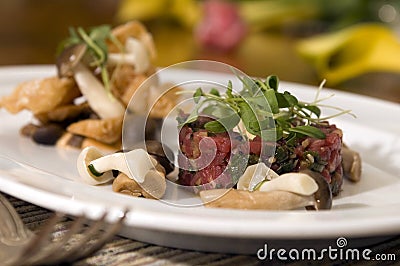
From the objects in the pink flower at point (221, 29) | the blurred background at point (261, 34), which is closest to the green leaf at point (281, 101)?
the blurred background at point (261, 34)

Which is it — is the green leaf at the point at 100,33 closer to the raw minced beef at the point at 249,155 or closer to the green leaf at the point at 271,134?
the raw minced beef at the point at 249,155

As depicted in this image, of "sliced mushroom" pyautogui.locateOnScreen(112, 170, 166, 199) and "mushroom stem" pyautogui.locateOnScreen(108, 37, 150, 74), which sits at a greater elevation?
"mushroom stem" pyautogui.locateOnScreen(108, 37, 150, 74)

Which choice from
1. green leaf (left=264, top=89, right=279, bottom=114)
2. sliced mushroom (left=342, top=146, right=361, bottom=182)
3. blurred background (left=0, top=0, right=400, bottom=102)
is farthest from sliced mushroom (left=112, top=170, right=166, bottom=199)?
blurred background (left=0, top=0, right=400, bottom=102)

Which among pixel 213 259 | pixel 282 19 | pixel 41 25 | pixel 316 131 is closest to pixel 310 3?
pixel 282 19

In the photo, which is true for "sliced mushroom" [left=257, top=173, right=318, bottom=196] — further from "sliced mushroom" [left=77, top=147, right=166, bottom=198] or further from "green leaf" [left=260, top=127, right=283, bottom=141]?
"sliced mushroom" [left=77, top=147, right=166, bottom=198]

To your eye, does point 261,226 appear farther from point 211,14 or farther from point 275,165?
point 211,14
